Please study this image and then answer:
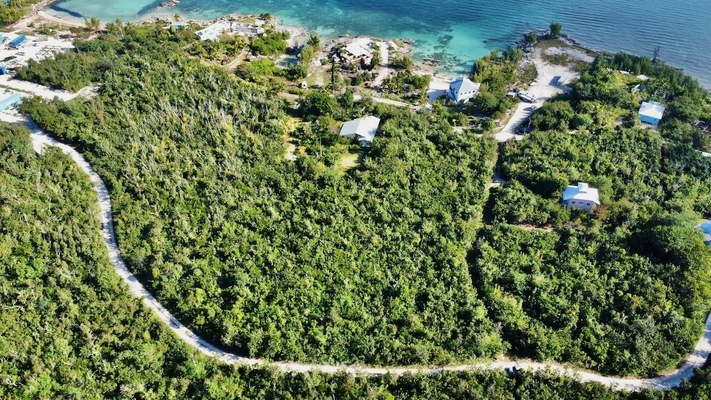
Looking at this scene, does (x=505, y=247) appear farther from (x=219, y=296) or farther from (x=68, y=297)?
(x=68, y=297)

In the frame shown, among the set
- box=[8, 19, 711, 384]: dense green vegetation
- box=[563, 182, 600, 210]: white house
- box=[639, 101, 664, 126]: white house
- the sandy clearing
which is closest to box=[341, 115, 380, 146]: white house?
box=[8, 19, 711, 384]: dense green vegetation

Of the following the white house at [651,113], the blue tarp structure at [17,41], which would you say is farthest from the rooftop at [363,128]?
the blue tarp structure at [17,41]

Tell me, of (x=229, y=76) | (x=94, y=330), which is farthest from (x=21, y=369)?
(x=229, y=76)

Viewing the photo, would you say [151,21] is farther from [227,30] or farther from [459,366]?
[459,366]

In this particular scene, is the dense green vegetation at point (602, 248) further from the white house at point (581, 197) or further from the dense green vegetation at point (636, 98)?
the white house at point (581, 197)

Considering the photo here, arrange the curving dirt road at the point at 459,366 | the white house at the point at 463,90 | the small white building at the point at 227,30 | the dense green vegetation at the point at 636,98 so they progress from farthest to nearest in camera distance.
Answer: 1. the small white building at the point at 227,30
2. the white house at the point at 463,90
3. the dense green vegetation at the point at 636,98
4. the curving dirt road at the point at 459,366

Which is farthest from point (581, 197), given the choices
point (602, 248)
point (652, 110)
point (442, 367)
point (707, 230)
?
point (442, 367)

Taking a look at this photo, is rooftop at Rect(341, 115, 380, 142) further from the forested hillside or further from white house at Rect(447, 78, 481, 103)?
white house at Rect(447, 78, 481, 103)

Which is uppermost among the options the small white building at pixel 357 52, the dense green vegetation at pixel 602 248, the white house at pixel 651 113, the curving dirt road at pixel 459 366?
the small white building at pixel 357 52
